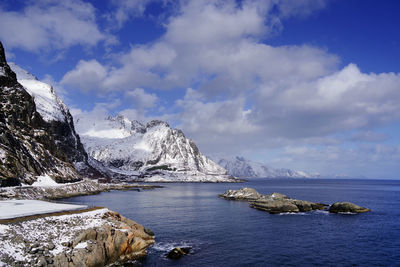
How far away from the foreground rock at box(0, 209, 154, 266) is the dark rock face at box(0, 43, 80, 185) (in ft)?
173

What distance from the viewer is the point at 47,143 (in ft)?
406

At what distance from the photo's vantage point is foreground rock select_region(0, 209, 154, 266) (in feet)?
90.0

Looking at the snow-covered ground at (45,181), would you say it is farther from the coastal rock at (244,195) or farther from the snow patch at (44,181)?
the coastal rock at (244,195)

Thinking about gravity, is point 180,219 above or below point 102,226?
below

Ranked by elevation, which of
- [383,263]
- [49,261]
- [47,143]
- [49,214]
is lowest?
[383,263]

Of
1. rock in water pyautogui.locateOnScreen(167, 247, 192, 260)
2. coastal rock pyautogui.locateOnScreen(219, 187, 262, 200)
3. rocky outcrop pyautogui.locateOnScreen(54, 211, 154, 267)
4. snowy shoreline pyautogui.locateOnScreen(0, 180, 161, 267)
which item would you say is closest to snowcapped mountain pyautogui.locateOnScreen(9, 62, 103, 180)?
coastal rock pyautogui.locateOnScreen(219, 187, 262, 200)

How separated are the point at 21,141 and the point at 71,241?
83388 millimetres

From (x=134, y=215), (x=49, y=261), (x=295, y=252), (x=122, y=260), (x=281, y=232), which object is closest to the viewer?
(x=49, y=261)

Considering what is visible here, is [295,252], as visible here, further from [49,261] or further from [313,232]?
[49,261]

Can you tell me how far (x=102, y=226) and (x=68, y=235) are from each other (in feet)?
16.0

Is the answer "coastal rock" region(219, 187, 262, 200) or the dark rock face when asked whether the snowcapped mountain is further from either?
"coastal rock" region(219, 187, 262, 200)

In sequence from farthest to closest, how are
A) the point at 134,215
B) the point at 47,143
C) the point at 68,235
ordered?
1. the point at 47,143
2. the point at 134,215
3. the point at 68,235

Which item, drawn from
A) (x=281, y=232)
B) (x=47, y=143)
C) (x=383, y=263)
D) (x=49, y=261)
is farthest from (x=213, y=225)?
(x=47, y=143)

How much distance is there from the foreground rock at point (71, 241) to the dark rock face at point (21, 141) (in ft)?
173
